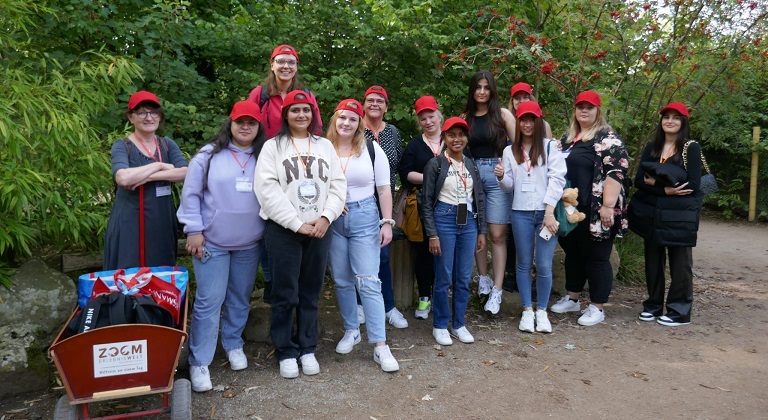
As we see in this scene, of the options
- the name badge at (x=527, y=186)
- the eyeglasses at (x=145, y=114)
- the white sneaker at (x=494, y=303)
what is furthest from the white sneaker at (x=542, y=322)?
the eyeglasses at (x=145, y=114)

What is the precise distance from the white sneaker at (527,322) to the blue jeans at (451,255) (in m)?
0.70

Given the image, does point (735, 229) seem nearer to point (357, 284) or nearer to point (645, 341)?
point (645, 341)

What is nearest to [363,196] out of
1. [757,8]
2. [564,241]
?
[564,241]

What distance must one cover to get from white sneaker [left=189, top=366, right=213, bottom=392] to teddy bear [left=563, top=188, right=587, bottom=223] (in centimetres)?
312

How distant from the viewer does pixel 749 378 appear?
432 centimetres

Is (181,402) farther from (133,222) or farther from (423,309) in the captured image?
(423,309)

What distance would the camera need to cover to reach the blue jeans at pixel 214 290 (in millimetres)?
3947

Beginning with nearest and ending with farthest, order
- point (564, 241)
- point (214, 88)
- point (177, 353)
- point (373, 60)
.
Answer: point (177, 353), point (564, 241), point (214, 88), point (373, 60)

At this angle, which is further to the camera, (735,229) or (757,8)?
(735,229)

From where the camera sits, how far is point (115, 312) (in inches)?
123

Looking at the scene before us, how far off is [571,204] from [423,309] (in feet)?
5.27

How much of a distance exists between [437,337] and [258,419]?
1.77 m

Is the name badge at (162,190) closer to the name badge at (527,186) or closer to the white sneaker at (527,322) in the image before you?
the name badge at (527,186)

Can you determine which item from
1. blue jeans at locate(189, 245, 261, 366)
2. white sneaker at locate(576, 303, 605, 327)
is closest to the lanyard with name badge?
blue jeans at locate(189, 245, 261, 366)
